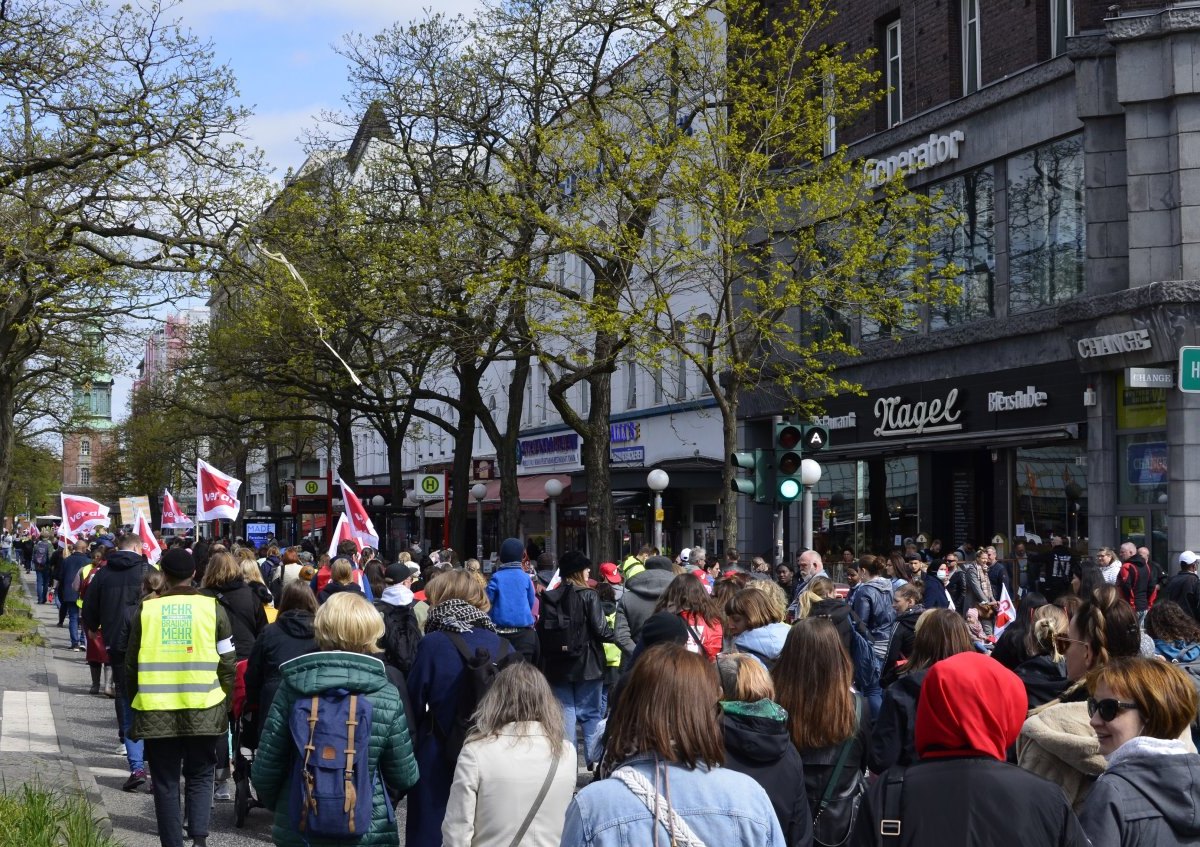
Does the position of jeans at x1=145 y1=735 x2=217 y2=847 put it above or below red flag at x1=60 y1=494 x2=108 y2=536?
below

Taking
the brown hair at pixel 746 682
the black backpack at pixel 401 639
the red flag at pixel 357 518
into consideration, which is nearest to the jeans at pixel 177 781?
the black backpack at pixel 401 639

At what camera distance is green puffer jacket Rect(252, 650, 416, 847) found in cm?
604

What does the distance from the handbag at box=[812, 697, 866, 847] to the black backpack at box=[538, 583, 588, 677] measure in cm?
584

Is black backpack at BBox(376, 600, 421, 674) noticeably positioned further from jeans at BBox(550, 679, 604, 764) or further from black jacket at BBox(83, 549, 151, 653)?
black jacket at BBox(83, 549, 151, 653)

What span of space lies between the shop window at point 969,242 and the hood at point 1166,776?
23171 millimetres

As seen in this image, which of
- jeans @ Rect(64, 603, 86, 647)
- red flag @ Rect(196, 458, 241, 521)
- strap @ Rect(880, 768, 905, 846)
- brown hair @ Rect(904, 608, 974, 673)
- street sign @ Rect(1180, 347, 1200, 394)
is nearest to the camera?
strap @ Rect(880, 768, 905, 846)

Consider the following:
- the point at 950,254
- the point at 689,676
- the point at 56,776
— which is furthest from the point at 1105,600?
the point at 950,254

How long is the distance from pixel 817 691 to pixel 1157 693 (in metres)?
1.75

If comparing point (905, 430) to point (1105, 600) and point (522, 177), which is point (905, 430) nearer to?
point (522, 177)

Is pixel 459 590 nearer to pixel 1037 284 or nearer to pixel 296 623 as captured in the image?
pixel 296 623

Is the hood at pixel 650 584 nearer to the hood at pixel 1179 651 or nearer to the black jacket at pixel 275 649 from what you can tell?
the black jacket at pixel 275 649

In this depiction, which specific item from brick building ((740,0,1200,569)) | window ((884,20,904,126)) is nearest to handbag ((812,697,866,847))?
brick building ((740,0,1200,569))

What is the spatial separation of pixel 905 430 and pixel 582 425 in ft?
21.8

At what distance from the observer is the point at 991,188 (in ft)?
88.3
